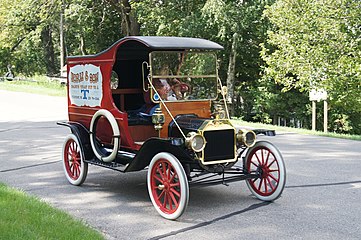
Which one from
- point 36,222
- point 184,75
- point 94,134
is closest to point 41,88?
point 94,134

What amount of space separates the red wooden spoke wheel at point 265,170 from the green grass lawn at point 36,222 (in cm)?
242

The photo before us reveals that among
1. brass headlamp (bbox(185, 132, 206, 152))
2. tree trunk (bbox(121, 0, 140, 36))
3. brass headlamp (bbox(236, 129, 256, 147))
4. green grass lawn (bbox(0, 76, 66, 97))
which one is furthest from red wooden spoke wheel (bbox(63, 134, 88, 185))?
green grass lawn (bbox(0, 76, 66, 97))

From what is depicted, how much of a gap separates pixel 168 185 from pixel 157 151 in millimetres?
562

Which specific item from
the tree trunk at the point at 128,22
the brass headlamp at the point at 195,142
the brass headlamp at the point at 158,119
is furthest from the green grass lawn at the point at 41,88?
the brass headlamp at the point at 195,142

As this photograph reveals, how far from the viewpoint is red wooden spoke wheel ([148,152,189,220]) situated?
19.0 ft

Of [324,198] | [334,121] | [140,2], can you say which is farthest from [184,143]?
[334,121]

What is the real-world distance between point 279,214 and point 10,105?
62.6 feet

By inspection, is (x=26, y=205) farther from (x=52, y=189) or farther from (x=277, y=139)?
(x=277, y=139)

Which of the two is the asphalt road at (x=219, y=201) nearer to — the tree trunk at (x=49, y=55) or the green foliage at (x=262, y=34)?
the green foliage at (x=262, y=34)

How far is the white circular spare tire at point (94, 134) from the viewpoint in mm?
6938

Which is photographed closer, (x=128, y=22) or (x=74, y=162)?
(x=74, y=162)

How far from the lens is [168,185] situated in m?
6.07

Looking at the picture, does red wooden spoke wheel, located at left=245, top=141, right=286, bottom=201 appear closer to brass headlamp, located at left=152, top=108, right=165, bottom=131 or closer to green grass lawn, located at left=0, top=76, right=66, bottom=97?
brass headlamp, located at left=152, top=108, right=165, bottom=131

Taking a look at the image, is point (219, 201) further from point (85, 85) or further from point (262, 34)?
point (262, 34)
